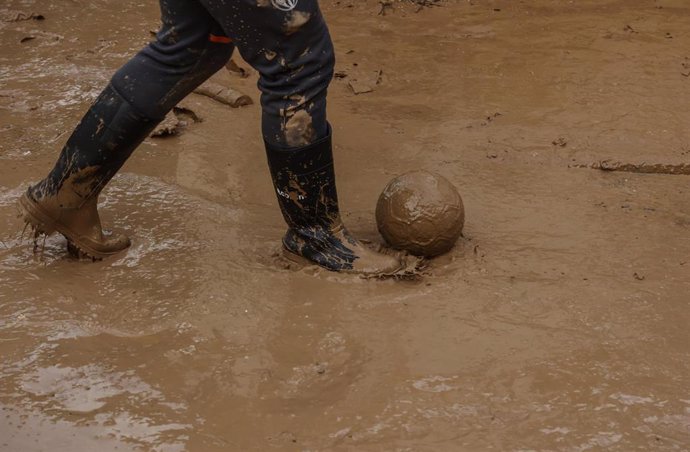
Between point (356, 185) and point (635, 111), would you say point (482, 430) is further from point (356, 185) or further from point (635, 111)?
point (635, 111)

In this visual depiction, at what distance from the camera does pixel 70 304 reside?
2.81 m

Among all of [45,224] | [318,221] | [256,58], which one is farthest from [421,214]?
[45,224]

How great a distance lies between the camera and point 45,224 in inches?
119

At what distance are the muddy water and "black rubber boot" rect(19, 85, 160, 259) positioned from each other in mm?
122

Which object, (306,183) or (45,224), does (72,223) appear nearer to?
(45,224)

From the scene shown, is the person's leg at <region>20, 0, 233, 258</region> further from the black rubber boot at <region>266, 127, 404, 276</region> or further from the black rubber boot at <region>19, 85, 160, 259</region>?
the black rubber boot at <region>266, 127, 404, 276</region>

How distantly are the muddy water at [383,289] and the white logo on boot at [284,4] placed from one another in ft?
3.01

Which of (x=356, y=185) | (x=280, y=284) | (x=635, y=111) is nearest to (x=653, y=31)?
(x=635, y=111)

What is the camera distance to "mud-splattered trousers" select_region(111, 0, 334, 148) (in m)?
2.57

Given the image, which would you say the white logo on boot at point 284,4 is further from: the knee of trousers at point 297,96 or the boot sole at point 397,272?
the boot sole at point 397,272

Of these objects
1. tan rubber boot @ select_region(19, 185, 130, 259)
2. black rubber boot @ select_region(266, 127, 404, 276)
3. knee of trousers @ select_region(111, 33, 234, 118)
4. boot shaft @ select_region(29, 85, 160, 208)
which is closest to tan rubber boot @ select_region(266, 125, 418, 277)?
black rubber boot @ select_region(266, 127, 404, 276)

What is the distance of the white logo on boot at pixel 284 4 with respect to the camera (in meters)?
2.53

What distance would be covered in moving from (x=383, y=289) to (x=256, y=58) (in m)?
0.86

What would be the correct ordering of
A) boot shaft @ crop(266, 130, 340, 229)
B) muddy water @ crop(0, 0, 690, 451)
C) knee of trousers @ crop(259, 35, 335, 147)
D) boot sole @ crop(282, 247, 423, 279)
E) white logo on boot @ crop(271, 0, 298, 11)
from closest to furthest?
1. muddy water @ crop(0, 0, 690, 451)
2. white logo on boot @ crop(271, 0, 298, 11)
3. knee of trousers @ crop(259, 35, 335, 147)
4. boot shaft @ crop(266, 130, 340, 229)
5. boot sole @ crop(282, 247, 423, 279)
